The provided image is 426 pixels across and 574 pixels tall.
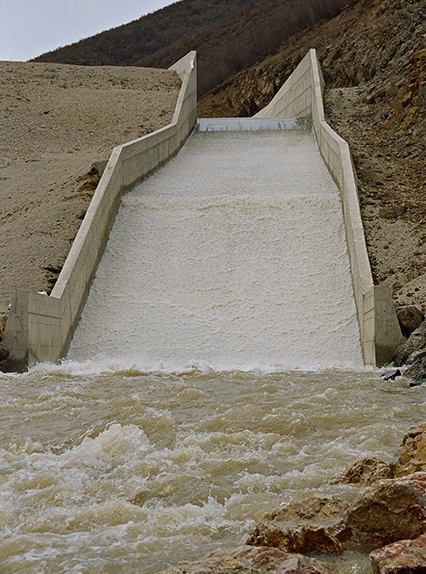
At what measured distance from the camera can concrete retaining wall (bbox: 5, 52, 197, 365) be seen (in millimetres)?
8617

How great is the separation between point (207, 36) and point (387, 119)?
39226mm

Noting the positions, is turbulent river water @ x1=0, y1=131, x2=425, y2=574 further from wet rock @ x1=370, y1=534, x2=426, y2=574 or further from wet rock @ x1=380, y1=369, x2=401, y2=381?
wet rock @ x1=370, y1=534, x2=426, y2=574

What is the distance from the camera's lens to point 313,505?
11.8ft

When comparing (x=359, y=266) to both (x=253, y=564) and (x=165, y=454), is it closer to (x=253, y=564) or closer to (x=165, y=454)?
(x=165, y=454)

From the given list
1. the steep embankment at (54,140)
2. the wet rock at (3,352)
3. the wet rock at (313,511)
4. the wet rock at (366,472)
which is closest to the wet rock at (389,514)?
the wet rock at (313,511)

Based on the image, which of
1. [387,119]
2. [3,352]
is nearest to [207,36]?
[387,119]

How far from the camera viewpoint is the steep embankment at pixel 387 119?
11523mm

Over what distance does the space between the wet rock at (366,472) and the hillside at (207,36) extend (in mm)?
32927

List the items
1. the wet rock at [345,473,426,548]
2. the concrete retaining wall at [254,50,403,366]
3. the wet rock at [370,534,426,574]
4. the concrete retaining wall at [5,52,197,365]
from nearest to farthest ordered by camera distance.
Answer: the wet rock at [370,534,426,574]
the wet rock at [345,473,426,548]
the concrete retaining wall at [5,52,197,365]
the concrete retaining wall at [254,50,403,366]

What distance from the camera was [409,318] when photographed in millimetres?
8977

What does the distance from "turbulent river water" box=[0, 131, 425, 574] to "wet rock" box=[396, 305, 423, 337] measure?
30.4 inches

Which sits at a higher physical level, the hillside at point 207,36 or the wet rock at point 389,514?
the hillside at point 207,36

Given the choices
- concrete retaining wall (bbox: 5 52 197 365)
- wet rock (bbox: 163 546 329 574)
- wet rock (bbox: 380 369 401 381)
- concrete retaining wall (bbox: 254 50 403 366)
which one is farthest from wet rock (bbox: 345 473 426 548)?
concrete retaining wall (bbox: 5 52 197 365)

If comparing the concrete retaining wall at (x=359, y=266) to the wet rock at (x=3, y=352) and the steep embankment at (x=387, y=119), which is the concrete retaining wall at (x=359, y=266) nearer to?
the steep embankment at (x=387, y=119)
